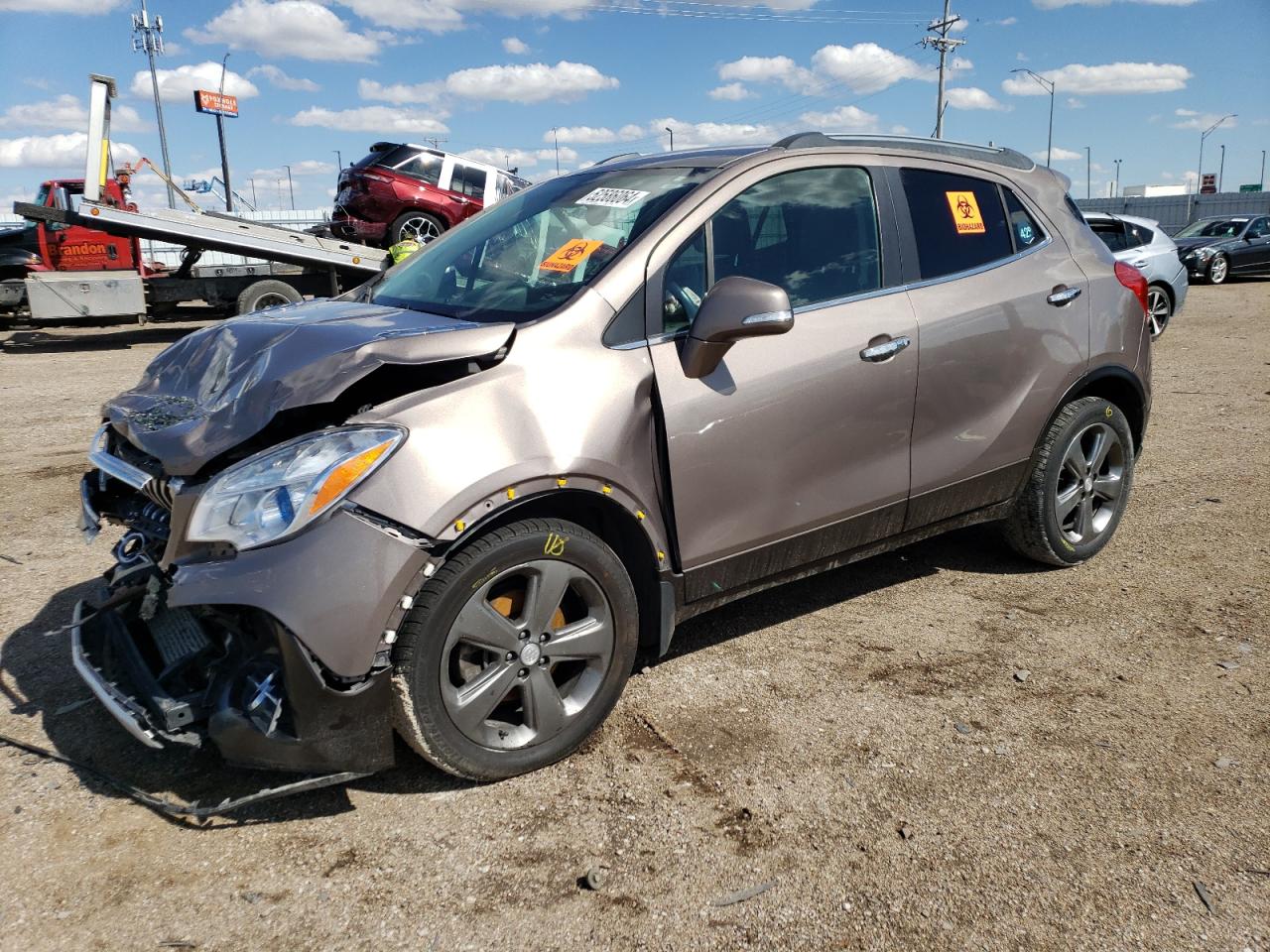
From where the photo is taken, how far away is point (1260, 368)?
10039 mm

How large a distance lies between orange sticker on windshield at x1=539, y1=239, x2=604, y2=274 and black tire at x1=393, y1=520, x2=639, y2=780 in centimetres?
90

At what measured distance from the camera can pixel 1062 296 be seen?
4.07 meters

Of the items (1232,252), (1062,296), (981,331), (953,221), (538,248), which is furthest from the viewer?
(1232,252)

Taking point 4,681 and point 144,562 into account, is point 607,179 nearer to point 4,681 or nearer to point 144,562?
point 144,562

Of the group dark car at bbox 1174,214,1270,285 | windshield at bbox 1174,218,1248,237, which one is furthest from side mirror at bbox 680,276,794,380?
windshield at bbox 1174,218,1248,237

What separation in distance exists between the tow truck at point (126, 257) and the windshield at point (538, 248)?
29.6 ft

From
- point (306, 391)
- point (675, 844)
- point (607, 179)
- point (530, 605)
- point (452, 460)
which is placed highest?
point (607, 179)

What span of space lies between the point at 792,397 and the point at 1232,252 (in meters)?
22.9

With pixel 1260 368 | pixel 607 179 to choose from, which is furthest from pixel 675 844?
pixel 1260 368

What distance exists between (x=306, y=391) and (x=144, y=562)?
858 mm

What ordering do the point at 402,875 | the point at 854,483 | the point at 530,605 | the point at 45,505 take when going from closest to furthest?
the point at 402,875, the point at 530,605, the point at 854,483, the point at 45,505

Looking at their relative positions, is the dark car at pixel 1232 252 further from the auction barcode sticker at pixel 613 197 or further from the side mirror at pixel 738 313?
the side mirror at pixel 738 313

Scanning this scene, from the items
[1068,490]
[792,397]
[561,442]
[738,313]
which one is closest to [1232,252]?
[1068,490]

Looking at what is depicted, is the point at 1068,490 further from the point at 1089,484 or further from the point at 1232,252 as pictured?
the point at 1232,252
